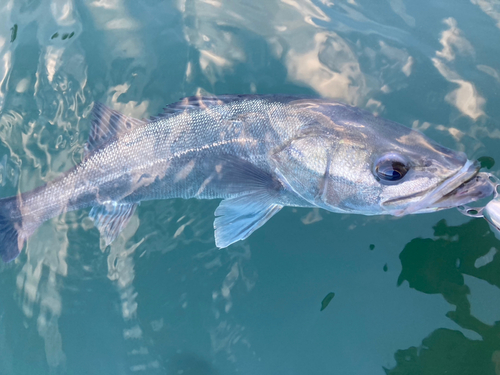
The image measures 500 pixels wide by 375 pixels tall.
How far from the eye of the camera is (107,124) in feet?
10.9

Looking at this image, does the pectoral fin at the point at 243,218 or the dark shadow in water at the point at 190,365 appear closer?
the pectoral fin at the point at 243,218

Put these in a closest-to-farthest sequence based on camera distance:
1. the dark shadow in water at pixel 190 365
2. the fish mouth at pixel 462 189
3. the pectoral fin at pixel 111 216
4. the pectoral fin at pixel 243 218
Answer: the fish mouth at pixel 462 189
the pectoral fin at pixel 243 218
the pectoral fin at pixel 111 216
the dark shadow in water at pixel 190 365

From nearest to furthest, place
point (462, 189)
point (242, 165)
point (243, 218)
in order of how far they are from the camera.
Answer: point (462, 189), point (242, 165), point (243, 218)

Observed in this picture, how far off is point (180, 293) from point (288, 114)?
7.15 feet

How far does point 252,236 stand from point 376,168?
161 cm

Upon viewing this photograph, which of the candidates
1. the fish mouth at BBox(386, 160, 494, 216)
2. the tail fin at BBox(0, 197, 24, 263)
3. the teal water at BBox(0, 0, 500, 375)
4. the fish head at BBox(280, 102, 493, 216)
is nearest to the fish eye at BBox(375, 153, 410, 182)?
the fish head at BBox(280, 102, 493, 216)

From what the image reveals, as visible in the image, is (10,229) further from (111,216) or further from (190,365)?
(190,365)

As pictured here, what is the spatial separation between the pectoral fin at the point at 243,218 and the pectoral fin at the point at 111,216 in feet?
3.05

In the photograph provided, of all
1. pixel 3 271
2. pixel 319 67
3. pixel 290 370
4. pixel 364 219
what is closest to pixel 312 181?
pixel 364 219

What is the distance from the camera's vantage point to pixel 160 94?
3.97 metres

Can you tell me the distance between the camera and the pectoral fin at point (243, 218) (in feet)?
10.5

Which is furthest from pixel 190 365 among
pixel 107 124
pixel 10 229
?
pixel 107 124

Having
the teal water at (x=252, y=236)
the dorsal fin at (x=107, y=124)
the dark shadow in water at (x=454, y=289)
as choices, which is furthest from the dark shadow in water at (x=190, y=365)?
the dorsal fin at (x=107, y=124)

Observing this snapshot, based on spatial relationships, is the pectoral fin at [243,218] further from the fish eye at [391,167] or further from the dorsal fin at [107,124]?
the dorsal fin at [107,124]
